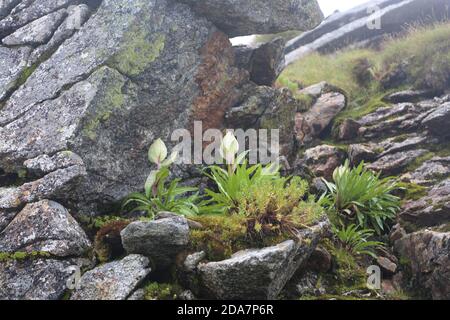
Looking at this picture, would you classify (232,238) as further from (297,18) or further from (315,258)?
(297,18)

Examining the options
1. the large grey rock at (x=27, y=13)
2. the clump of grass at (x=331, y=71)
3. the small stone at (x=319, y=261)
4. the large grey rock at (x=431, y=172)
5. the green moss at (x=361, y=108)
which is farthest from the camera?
the clump of grass at (x=331, y=71)

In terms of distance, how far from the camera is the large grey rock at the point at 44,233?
5107mm

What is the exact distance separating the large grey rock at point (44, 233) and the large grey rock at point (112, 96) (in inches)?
17.3

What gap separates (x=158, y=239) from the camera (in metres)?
4.84

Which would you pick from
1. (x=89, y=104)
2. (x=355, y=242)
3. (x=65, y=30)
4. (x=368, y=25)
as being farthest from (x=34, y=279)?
(x=368, y=25)

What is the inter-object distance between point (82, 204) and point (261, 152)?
331 centimetres

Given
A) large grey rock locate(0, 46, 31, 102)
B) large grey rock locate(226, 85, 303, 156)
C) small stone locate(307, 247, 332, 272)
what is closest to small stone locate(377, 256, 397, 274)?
small stone locate(307, 247, 332, 272)

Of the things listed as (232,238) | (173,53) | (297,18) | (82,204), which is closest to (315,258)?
(232,238)

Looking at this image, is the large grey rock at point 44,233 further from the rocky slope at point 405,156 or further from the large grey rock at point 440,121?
the large grey rock at point 440,121

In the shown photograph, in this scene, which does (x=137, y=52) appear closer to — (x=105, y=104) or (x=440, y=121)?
(x=105, y=104)

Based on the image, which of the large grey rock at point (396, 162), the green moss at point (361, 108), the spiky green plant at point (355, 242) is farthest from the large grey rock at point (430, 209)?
the green moss at point (361, 108)

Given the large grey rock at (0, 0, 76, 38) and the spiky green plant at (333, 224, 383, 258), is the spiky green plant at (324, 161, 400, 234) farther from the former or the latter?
the large grey rock at (0, 0, 76, 38)

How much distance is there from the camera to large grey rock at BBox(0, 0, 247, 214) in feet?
19.9

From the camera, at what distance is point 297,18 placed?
8.39 meters
